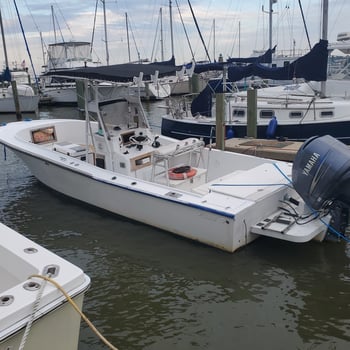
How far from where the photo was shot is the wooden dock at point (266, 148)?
10273 mm

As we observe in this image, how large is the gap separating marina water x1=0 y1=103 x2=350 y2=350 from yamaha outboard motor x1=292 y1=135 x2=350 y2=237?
0.87 metres

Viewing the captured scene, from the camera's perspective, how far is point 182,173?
780 centimetres

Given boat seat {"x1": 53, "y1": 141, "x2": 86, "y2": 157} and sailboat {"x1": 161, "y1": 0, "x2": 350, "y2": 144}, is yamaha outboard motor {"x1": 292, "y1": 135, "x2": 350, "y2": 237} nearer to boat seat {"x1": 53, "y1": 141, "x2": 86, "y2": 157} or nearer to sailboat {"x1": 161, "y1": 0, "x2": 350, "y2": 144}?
boat seat {"x1": 53, "y1": 141, "x2": 86, "y2": 157}

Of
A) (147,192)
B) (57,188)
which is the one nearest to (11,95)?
(57,188)

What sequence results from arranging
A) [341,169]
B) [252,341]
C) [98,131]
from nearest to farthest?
[252,341] < [341,169] < [98,131]

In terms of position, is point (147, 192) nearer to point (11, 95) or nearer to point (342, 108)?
point (342, 108)

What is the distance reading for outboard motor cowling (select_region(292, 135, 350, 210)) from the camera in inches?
213

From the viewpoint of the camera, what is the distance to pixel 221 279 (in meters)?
5.68

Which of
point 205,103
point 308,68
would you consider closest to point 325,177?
point 308,68

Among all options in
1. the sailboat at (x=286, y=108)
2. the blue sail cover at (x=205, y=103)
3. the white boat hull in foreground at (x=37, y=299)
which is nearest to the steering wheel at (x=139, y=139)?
the sailboat at (x=286, y=108)

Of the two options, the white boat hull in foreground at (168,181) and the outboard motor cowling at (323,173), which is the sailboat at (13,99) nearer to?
the white boat hull in foreground at (168,181)

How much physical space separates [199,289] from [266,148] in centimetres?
611

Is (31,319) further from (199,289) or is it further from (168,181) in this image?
(168,181)

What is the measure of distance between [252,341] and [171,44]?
121ft
